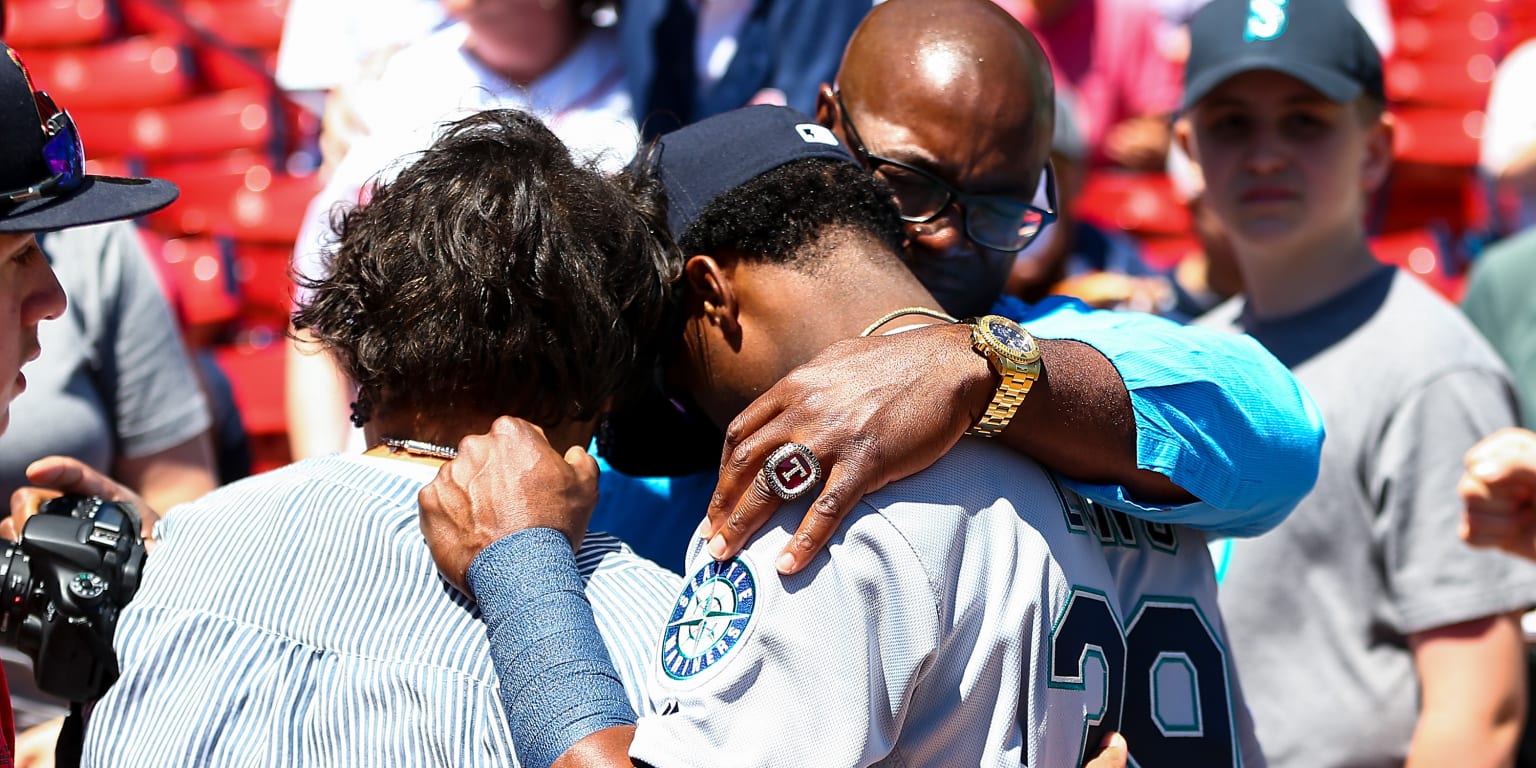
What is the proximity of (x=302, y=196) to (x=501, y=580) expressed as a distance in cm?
536

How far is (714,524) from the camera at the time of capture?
60.0 inches

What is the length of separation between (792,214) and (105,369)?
1.64 meters

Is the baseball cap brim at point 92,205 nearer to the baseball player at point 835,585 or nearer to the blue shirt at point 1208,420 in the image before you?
the baseball player at point 835,585

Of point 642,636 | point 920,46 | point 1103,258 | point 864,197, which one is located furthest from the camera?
point 1103,258

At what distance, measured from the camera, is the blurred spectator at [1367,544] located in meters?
2.56

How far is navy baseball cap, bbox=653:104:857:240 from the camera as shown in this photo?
5.98ft

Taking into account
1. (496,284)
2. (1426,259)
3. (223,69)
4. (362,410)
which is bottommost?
(223,69)

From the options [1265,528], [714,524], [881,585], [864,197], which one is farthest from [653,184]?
[1265,528]

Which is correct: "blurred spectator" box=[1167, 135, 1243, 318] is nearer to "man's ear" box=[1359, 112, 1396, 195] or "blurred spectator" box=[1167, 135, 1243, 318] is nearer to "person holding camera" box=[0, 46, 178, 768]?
"man's ear" box=[1359, 112, 1396, 195]

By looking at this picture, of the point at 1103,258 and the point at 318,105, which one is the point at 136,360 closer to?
the point at 318,105

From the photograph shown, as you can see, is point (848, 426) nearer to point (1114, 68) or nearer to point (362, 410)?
point (362, 410)

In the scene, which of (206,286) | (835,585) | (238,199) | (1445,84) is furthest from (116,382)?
(1445,84)

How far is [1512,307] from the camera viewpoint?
3.62m

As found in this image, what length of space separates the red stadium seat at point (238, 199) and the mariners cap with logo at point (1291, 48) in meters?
4.39
